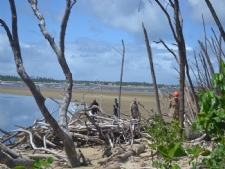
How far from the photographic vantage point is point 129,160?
8.34 metres

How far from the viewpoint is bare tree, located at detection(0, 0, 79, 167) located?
7.84 metres

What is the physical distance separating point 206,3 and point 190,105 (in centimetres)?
370

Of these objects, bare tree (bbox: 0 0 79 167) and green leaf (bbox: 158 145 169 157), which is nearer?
green leaf (bbox: 158 145 169 157)

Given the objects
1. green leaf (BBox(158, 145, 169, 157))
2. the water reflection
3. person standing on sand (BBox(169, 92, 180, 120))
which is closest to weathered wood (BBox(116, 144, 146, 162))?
person standing on sand (BBox(169, 92, 180, 120))

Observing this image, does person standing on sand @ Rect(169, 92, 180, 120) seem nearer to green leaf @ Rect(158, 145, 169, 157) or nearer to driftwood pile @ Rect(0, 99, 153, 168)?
driftwood pile @ Rect(0, 99, 153, 168)

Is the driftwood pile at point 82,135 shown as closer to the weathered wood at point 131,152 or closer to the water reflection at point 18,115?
the weathered wood at point 131,152

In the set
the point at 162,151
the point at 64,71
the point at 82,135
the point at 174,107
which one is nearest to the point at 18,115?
the point at 82,135

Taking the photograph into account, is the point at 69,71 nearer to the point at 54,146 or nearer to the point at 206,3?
the point at 54,146

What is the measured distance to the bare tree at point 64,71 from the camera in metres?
7.84

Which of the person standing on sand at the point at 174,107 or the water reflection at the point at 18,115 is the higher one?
the person standing on sand at the point at 174,107

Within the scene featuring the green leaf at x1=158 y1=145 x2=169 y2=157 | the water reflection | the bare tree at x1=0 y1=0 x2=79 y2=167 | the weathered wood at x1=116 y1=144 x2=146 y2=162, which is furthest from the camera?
the water reflection

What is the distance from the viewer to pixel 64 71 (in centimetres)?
884

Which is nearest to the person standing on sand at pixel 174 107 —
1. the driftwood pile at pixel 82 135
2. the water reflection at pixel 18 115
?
the driftwood pile at pixel 82 135

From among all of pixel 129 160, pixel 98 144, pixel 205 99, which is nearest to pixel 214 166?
pixel 205 99
